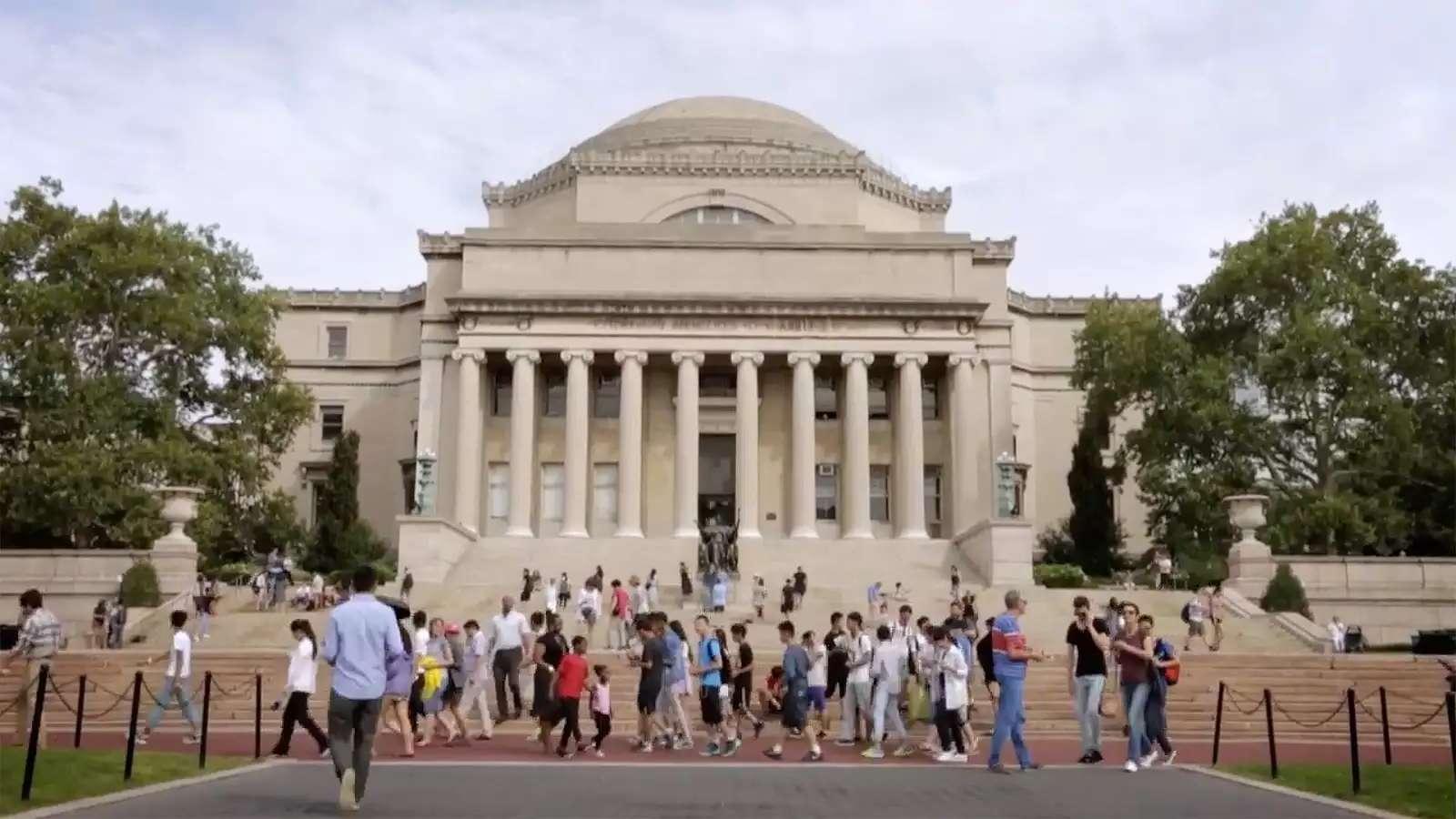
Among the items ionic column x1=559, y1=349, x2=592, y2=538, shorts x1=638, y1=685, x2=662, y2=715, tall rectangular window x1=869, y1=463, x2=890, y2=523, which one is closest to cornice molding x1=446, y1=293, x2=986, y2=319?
ionic column x1=559, y1=349, x2=592, y2=538

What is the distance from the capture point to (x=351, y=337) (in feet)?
213

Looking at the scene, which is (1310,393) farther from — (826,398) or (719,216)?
(719,216)

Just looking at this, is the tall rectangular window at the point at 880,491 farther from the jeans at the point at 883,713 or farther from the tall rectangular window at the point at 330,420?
the jeans at the point at 883,713

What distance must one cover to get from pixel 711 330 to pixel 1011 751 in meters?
34.8

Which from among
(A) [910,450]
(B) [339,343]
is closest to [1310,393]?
(A) [910,450]

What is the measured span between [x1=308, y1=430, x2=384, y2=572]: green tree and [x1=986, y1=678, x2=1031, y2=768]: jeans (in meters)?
36.0

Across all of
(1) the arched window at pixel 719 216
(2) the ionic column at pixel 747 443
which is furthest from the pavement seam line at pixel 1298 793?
(1) the arched window at pixel 719 216

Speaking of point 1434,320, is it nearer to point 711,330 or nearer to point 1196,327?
point 1196,327

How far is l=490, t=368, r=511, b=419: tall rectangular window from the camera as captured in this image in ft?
176

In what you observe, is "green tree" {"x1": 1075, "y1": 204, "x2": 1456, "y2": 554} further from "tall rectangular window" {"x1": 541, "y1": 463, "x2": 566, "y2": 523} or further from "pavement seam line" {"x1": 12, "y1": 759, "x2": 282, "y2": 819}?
"pavement seam line" {"x1": 12, "y1": 759, "x2": 282, "y2": 819}

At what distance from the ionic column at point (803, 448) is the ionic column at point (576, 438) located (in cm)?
766

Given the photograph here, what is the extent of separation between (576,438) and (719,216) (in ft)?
47.7

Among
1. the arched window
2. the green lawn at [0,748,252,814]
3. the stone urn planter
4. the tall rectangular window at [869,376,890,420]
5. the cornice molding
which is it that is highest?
the arched window

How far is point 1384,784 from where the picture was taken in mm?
13578
